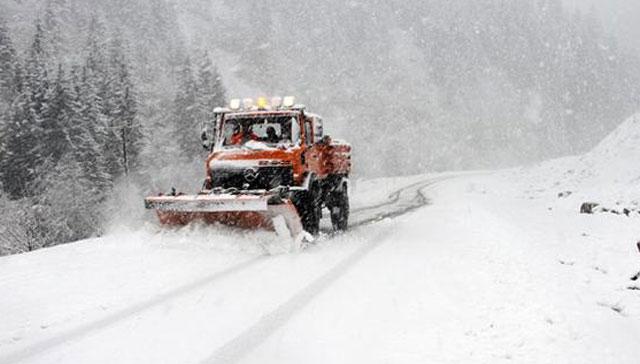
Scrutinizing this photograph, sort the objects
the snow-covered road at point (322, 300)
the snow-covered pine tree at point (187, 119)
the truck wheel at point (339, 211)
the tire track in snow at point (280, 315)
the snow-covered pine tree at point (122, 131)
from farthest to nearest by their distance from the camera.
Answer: the snow-covered pine tree at point (187, 119)
the snow-covered pine tree at point (122, 131)
the truck wheel at point (339, 211)
the snow-covered road at point (322, 300)
the tire track in snow at point (280, 315)

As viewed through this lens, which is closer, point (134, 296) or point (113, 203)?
point (134, 296)

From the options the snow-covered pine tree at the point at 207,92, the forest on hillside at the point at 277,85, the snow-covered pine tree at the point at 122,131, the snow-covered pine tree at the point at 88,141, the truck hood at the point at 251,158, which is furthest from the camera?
the snow-covered pine tree at the point at 207,92

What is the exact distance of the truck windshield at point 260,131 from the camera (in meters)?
10.2

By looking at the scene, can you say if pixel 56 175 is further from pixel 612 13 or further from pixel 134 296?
pixel 612 13

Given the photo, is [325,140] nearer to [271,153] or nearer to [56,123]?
[271,153]

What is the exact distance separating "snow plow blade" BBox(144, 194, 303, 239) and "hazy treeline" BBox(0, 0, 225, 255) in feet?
71.3

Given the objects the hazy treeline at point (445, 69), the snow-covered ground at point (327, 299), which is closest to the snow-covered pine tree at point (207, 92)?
the hazy treeline at point (445, 69)

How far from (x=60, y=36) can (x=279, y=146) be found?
64553mm

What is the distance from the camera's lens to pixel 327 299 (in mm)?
5949

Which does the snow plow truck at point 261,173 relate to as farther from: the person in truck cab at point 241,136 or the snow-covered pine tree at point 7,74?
the snow-covered pine tree at point 7,74

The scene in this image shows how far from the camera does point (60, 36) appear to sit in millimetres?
64562

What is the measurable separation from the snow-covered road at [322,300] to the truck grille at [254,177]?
3.96ft

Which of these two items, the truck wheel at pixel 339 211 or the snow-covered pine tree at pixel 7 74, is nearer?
the truck wheel at pixel 339 211

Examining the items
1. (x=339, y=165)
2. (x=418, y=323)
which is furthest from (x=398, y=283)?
(x=339, y=165)
